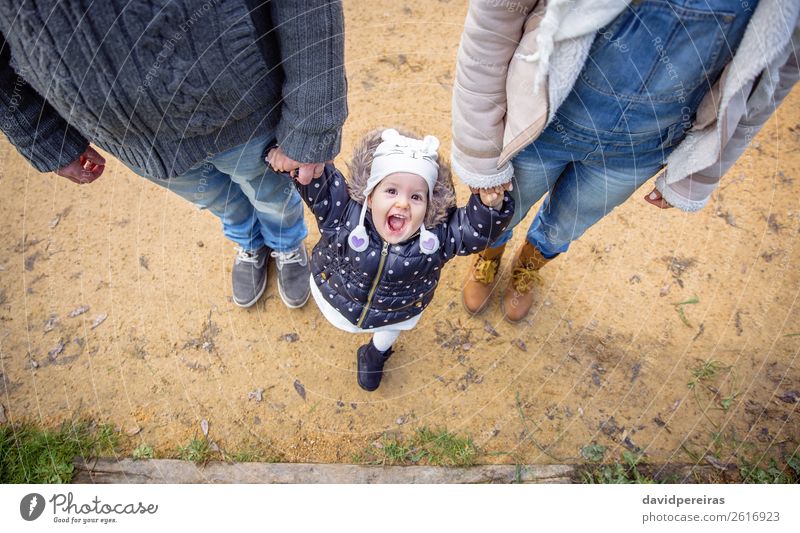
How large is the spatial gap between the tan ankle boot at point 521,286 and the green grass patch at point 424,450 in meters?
0.76

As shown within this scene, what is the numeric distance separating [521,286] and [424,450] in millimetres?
1026

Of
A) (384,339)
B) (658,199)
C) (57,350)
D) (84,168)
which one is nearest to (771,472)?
(658,199)

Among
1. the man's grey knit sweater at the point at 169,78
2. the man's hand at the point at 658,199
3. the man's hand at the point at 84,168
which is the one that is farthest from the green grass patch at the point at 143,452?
the man's hand at the point at 658,199

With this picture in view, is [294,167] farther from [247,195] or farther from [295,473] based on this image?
[295,473]

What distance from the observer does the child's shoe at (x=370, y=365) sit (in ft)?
8.39

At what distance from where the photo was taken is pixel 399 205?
185 centimetres

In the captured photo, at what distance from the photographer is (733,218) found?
10.7 feet

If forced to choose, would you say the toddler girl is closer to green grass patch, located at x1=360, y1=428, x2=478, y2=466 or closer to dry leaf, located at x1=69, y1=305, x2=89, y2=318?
green grass patch, located at x1=360, y1=428, x2=478, y2=466

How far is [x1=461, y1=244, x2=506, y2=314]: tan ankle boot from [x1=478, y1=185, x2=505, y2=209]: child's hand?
2.90ft

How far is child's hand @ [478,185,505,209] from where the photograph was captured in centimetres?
183

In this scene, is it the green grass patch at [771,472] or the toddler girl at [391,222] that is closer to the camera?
the toddler girl at [391,222]

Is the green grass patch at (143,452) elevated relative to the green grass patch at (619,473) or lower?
elevated

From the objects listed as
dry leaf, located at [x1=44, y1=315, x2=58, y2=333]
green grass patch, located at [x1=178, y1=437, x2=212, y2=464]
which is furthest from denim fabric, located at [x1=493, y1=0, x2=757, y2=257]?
dry leaf, located at [x1=44, y1=315, x2=58, y2=333]

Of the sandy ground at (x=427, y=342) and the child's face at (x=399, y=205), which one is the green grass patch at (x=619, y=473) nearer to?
the sandy ground at (x=427, y=342)
